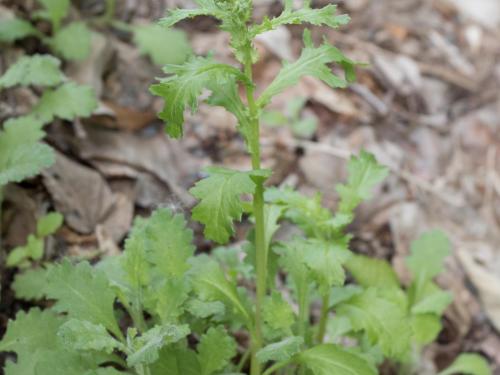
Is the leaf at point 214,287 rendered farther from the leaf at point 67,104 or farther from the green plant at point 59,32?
the green plant at point 59,32

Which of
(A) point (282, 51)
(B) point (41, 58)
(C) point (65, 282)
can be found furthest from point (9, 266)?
(A) point (282, 51)

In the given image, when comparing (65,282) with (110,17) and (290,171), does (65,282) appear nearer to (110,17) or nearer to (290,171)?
(290,171)

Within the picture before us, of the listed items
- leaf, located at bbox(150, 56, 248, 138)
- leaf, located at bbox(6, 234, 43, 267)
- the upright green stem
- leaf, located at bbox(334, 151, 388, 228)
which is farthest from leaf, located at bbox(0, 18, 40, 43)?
leaf, located at bbox(334, 151, 388, 228)

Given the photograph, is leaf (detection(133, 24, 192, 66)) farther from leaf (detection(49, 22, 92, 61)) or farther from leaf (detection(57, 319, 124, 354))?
leaf (detection(57, 319, 124, 354))

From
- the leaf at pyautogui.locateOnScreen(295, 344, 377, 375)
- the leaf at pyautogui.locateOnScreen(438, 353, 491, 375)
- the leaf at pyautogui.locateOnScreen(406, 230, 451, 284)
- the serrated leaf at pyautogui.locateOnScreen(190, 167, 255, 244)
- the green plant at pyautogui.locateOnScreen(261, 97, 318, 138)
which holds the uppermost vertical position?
the serrated leaf at pyautogui.locateOnScreen(190, 167, 255, 244)

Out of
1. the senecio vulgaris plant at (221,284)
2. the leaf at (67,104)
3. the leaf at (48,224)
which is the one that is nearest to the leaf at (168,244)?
the senecio vulgaris plant at (221,284)

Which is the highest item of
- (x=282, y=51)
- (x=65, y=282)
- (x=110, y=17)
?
(x=110, y=17)

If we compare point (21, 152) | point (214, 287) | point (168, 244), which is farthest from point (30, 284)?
point (214, 287)
